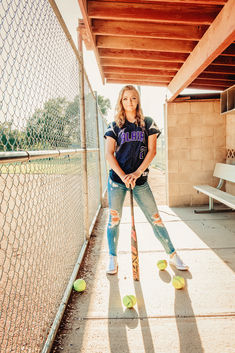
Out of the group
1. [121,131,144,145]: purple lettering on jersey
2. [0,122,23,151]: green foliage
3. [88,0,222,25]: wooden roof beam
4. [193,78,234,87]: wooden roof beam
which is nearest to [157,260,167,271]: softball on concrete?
[121,131,144,145]: purple lettering on jersey

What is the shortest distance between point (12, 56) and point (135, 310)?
7.07 feet

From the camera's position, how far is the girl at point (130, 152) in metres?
2.79

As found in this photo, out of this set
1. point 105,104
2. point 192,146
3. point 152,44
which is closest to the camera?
point 152,44

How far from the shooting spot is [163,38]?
3680mm

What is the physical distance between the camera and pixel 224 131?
6.10 metres

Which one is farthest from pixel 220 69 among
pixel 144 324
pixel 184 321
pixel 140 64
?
pixel 144 324

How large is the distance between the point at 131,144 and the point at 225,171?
351 cm

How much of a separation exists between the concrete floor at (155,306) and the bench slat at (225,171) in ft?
5.80

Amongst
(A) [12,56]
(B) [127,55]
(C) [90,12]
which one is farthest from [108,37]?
(A) [12,56]

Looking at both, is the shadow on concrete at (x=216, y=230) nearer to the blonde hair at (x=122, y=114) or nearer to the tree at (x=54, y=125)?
the blonde hair at (x=122, y=114)

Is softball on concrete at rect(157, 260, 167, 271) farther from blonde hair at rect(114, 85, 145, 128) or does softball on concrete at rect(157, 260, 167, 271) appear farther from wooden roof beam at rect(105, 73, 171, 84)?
wooden roof beam at rect(105, 73, 171, 84)

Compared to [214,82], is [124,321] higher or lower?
lower

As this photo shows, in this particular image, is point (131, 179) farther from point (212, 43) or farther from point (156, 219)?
point (212, 43)

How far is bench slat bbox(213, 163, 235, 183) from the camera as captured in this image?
17.3ft
